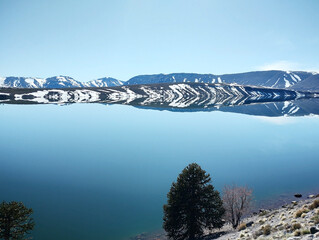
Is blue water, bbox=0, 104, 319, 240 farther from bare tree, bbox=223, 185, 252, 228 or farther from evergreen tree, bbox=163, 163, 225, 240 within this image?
bare tree, bbox=223, 185, 252, 228

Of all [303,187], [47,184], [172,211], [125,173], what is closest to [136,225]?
[172,211]

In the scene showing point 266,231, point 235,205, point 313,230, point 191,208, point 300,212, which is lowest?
point 235,205

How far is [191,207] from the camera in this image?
23.2 metres

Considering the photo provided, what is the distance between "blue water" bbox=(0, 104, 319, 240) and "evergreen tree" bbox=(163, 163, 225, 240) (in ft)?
15.2

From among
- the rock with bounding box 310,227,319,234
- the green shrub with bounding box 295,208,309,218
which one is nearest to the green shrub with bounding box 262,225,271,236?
the green shrub with bounding box 295,208,309,218

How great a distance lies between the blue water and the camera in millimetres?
27078

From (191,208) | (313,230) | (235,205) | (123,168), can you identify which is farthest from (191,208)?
(123,168)

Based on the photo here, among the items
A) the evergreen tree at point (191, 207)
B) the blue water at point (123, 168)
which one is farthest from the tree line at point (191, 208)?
the blue water at point (123, 168)

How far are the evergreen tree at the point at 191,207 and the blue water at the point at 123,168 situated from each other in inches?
182

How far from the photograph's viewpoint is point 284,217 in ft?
63.0

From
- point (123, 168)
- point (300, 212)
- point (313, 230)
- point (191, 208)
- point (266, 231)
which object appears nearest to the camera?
point (313, 230)

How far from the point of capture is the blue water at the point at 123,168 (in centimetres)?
2708

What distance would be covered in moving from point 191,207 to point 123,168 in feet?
72.0

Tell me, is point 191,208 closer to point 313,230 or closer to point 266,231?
point 266,231
